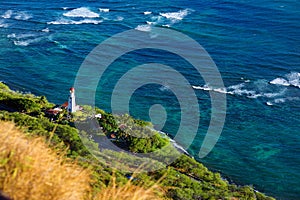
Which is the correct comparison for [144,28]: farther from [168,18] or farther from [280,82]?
[280,82]

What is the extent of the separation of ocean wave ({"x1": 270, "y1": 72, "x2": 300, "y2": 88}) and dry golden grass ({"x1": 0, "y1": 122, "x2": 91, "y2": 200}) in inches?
1565

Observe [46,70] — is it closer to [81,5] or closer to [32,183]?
[81,5]

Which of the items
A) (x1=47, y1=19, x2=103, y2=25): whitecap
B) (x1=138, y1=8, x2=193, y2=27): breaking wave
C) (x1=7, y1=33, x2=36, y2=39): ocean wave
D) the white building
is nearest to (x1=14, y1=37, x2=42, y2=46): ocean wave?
(x1=7, y1=33, x2=36, y2=39): ocean wave

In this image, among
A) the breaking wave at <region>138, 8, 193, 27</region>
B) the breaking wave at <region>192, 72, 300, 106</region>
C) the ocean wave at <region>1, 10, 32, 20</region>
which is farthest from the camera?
the ocean wave at <region>1, 10, 32, 20</region>

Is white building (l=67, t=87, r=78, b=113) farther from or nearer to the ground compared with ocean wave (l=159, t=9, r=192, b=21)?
nearer to the ground

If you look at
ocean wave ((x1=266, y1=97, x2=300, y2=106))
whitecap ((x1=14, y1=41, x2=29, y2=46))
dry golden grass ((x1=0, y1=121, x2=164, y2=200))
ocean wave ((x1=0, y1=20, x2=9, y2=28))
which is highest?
dry golden grass ((x1=0, y1=121, x2=164, y2=200))

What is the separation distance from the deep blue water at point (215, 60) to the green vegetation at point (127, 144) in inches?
151

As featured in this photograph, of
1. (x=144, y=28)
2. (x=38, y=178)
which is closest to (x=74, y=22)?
(x=144, y=28)

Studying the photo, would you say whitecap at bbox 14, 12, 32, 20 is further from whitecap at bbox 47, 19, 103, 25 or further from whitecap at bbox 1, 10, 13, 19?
whitecap at bbox 47, 19, 103, 25

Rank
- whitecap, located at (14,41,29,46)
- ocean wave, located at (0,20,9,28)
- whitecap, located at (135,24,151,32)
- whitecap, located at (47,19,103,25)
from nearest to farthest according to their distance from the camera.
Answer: whitecap, located at (14,41,29,46)
whitecap, located at (135,24,151,32)
ocean wave, located at (0,20,9,28)
whitecap, located at (47,19,103,25)

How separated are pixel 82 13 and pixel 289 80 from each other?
1355 inches

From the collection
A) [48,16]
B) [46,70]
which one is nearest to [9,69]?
[46,70]

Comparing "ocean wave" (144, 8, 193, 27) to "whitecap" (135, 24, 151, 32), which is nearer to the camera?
"whitecap" (135, 24, 151, 32)

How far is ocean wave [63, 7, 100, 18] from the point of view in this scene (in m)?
69.6
